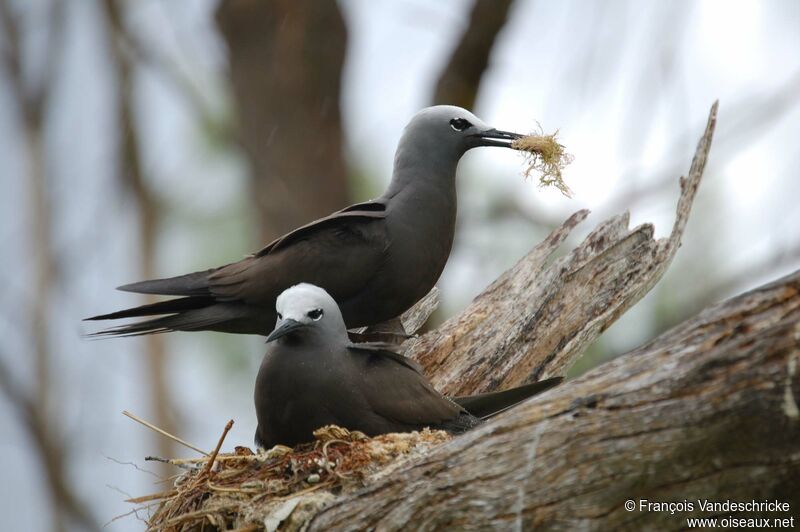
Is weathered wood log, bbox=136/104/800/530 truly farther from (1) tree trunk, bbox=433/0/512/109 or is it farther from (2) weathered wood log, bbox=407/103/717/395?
(1) tree trunk, bbox=433/0/512/109

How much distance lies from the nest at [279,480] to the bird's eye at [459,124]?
185 centimetres

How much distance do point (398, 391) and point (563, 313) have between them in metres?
1.48

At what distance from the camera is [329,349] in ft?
16.4

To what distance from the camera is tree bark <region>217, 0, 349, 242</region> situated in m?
10.1

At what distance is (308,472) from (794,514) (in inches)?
83.0

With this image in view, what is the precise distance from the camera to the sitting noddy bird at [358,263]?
555cm

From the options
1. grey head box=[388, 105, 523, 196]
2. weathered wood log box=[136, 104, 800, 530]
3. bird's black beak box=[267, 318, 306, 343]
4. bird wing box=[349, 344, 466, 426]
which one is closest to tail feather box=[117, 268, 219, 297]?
bird's black beak box=[267, 318, 306, 343]

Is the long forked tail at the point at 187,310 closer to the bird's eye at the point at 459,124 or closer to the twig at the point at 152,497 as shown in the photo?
the twig at the point at 152,497

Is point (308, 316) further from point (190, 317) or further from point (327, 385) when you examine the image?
point (190, 317)

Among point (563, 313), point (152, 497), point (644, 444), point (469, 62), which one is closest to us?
point (644, 444)

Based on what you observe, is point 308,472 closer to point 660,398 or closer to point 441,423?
point 441,423

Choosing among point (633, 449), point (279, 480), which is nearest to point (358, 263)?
point (279, 480)

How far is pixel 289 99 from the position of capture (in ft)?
34.1

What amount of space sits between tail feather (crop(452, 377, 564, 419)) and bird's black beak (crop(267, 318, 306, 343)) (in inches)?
43.7
